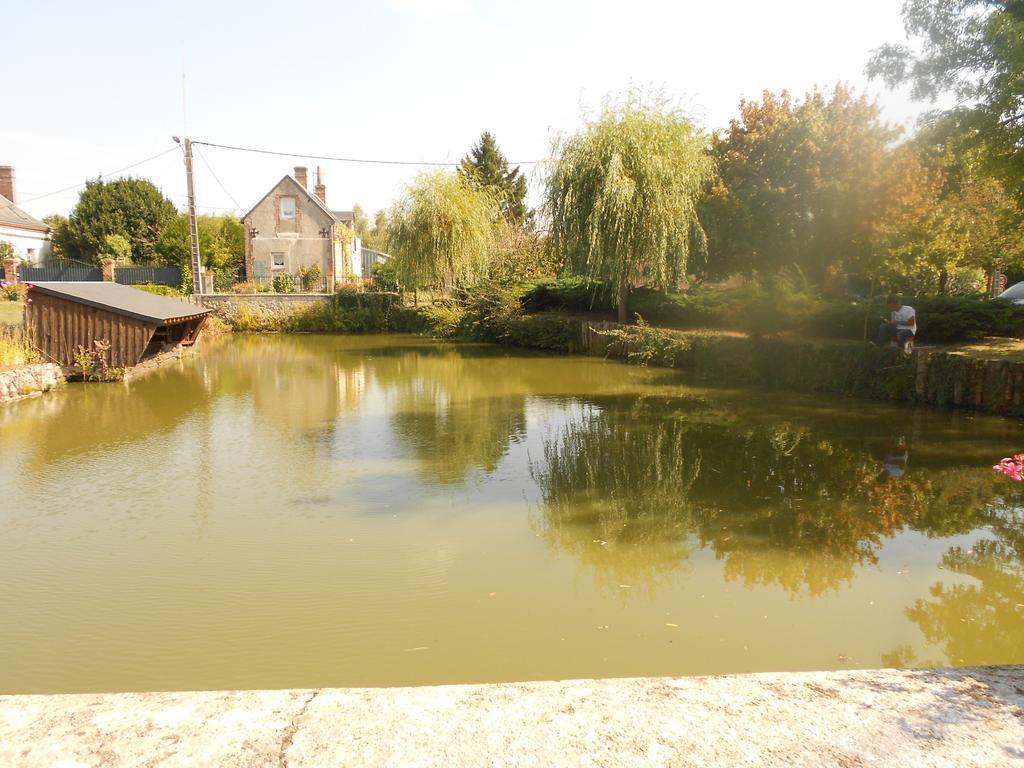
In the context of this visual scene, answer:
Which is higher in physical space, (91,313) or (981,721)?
(91,313)

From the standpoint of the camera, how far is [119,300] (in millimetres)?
16453

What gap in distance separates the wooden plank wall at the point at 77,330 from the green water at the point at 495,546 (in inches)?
153

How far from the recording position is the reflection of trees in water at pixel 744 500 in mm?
5961

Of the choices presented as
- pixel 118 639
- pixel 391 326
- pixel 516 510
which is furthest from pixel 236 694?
pixel 391 326

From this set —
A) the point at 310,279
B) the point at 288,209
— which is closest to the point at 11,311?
the point at 310,279

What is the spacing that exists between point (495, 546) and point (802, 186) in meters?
15.6

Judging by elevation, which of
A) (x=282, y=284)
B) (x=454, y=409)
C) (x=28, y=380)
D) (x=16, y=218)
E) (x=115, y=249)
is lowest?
(x=454, y=409)

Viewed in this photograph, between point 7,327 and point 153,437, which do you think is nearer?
point 153,437

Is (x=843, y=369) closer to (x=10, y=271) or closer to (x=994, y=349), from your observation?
(x=994, y=349)

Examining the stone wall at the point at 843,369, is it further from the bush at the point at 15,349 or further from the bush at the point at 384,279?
the bush at the point at 384,279

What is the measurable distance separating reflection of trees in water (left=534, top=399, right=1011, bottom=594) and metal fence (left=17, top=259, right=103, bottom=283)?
32394 mm

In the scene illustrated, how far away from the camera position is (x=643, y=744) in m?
2.65

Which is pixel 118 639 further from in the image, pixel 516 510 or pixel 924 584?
pixel 924 584

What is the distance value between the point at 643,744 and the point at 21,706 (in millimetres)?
2577
